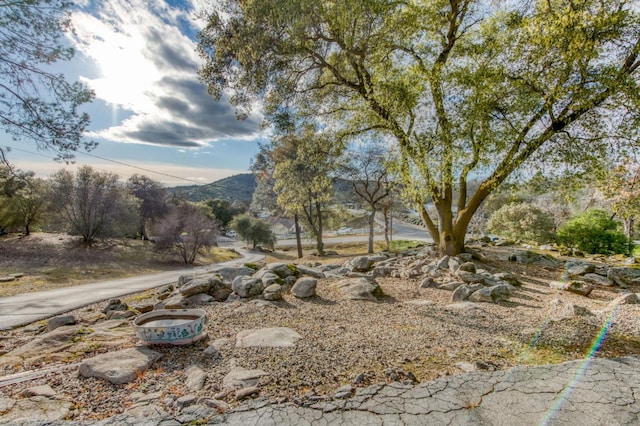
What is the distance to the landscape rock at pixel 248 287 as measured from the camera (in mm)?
5426

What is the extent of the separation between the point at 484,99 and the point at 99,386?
7.84m

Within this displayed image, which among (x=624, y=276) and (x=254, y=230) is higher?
(x=624, y=276)

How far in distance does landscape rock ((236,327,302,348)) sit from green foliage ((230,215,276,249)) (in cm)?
2828

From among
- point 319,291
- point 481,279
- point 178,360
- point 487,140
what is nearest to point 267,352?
point 178,360

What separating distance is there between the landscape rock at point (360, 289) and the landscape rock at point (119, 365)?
336 cm

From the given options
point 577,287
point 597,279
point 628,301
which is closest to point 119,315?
point 628,301

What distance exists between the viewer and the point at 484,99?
254 inches

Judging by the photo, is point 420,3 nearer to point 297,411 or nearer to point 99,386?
point 297,411

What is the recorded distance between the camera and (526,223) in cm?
1683

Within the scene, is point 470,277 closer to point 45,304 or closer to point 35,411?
point 35,411

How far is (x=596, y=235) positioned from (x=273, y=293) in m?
14.8

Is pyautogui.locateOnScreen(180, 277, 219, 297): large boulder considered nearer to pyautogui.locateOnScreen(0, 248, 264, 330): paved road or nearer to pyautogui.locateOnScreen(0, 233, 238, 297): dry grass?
pyautogui.locateOnScreen(0, 248, 264, 330): paved road

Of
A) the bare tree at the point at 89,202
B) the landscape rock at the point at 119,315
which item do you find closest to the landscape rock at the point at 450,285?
the landscape rock at the point at 119,315

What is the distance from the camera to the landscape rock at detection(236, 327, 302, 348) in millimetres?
3229
